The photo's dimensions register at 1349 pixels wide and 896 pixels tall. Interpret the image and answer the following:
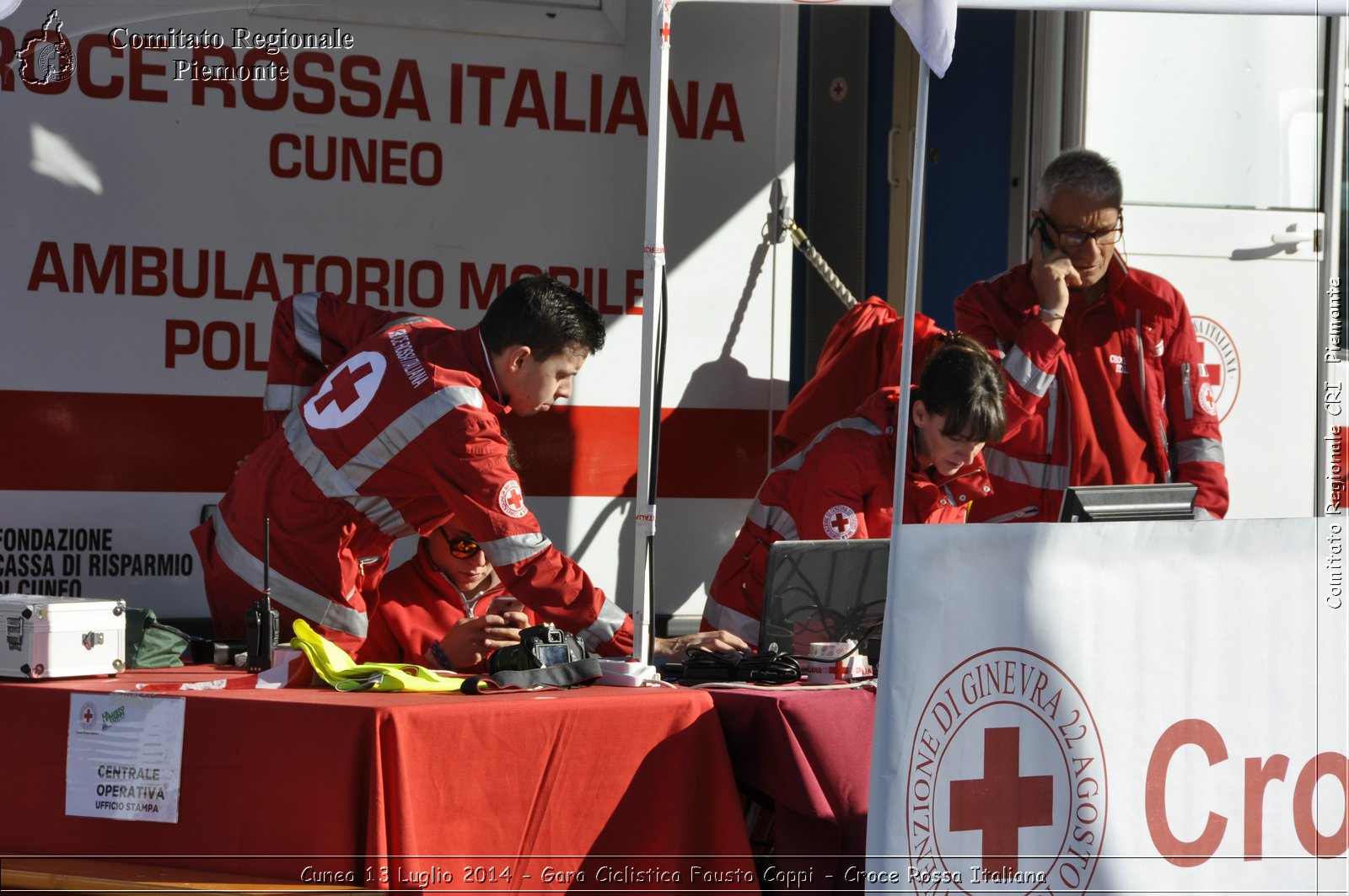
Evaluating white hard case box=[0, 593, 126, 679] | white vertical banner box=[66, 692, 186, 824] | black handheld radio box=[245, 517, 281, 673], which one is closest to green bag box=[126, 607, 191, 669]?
black handheld radio box=[245, 517, 281, 673]

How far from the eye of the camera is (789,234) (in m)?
4.80

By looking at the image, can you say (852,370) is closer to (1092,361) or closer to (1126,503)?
(1092,361)

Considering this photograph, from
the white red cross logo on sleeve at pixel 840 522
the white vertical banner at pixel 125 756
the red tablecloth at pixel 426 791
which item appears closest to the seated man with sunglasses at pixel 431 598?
the white red cross logo on sleeve at pixel 840 522

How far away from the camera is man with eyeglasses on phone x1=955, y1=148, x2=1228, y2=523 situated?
4.64m

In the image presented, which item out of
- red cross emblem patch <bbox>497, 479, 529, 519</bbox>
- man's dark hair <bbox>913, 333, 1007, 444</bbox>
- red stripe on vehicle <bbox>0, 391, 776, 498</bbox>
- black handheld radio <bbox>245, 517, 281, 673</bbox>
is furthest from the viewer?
red stripe on vehicle <bbox>0, 391, 776, 498</bbox>

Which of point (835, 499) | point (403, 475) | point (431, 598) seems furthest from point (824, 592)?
A: point (431, 598)

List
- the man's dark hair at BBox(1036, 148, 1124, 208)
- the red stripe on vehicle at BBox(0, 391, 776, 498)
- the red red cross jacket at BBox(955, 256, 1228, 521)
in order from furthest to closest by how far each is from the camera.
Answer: the red red cross jacket at BBox(955, 256, 1228, 521)
the man's dark hair at BBox(1036, 148, 1124, 208)
the red stripe on vehicle at BBox(0, 391, 776, 498)

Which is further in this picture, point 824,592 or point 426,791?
point 824,592

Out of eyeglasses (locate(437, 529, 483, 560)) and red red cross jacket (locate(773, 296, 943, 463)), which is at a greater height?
red red cross jacket (locate(773, 296, 943, 463))

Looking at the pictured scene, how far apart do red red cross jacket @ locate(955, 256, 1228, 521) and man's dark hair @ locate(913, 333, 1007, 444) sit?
0.78 meters

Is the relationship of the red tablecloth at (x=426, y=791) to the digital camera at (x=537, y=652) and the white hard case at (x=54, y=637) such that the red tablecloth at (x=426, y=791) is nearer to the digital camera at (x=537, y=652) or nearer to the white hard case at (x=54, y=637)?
the white hard case at (x=54, y=637)

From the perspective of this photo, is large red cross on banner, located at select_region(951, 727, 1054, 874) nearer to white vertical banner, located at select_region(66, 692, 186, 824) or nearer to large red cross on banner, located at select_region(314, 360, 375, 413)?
white vertical banner, located at select_region(66, 692, 186, 824)

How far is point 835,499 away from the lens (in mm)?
3945

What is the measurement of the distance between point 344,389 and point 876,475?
136 centimetres
